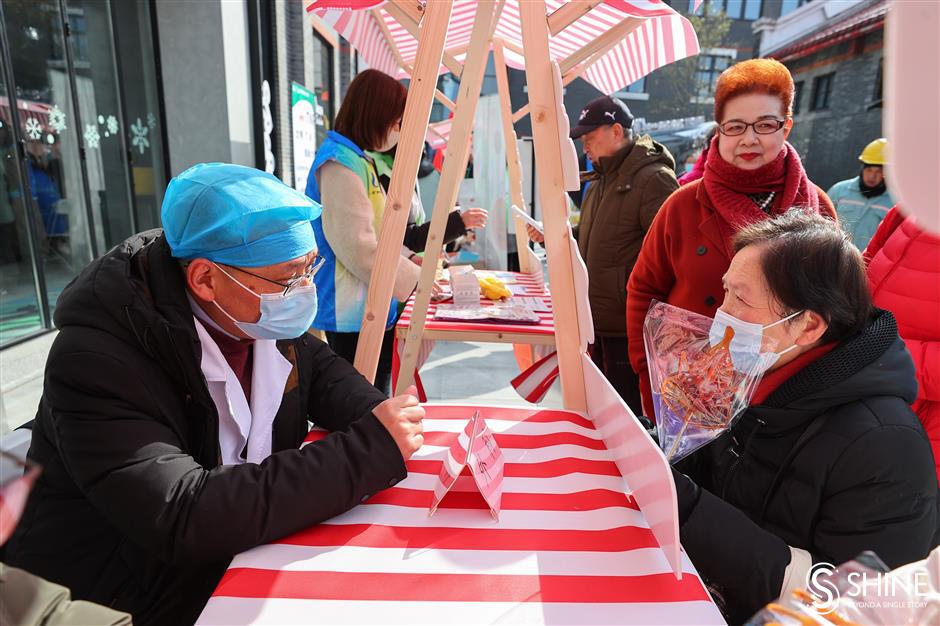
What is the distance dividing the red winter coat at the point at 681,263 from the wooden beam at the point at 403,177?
926 millimetres

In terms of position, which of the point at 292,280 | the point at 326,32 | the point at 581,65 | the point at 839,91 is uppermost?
the point at 326,32

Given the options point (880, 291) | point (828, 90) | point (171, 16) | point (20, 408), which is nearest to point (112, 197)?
point (171, 16)

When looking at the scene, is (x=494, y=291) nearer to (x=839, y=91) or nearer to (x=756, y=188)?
(x=756, y=188)

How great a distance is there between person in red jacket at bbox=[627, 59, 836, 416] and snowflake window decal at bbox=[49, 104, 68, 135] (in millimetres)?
4603

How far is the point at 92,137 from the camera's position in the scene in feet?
15.5

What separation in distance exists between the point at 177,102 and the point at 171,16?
2.59 ft

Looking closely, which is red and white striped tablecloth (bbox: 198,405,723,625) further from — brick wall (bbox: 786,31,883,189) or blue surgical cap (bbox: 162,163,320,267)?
brick wall (bbox: 786,31,883,189)

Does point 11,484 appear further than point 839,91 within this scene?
No

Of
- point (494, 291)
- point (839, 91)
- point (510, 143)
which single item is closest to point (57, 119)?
point (510, 143)

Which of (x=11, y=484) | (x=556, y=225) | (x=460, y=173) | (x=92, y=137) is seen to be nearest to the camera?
(x=11, y=484)

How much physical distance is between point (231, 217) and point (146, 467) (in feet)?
1.67

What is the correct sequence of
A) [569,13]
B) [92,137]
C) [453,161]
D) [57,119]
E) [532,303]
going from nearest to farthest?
[453,161] < [569,13] < [532,303] < [57,119] < [92,137]

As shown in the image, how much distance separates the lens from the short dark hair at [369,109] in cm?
247

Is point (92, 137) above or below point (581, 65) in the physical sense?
below
